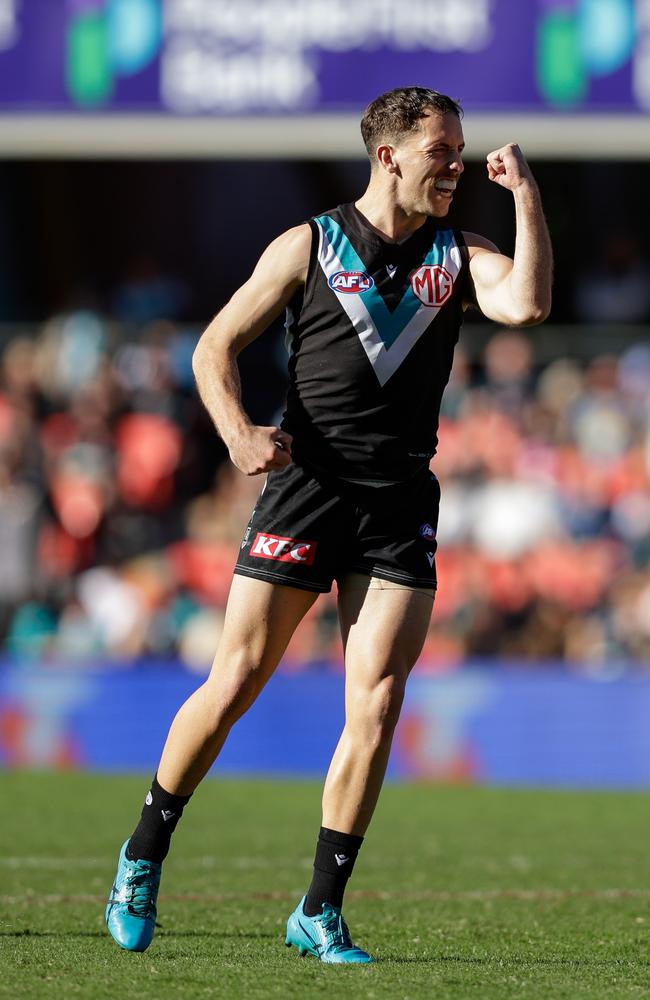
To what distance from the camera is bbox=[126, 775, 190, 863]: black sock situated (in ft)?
16.4

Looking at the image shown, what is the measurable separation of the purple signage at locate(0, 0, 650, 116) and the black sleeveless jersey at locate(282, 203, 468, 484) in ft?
23.7

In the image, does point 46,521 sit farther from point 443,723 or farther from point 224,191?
point 224,191

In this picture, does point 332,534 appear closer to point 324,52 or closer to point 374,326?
point 374,326

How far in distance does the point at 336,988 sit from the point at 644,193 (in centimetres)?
1405

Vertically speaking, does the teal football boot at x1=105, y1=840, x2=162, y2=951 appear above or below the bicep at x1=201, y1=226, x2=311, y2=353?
below

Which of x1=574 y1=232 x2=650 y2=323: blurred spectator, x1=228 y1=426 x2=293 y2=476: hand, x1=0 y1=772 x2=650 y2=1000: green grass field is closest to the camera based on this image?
x1=0 y1=772 x2=650 y2=1000: green grass field

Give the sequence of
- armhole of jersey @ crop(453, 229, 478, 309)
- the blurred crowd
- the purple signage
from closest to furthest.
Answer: armhole of jersey @ crop(453, 229, 478, 309), the purple signage, the blurred crowd

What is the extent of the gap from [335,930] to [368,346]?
1713mm

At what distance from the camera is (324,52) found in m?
11.9

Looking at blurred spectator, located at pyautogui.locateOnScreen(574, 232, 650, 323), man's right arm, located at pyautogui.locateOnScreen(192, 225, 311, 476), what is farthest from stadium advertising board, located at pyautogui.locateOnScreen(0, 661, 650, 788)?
man's right arm, located at pyautogui.locateOnScreen(192, 225, 311, 476)

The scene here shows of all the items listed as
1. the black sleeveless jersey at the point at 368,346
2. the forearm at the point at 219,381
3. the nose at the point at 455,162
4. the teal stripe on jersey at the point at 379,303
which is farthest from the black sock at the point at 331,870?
the nose at the point at 455,162

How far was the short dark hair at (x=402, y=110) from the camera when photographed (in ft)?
16.2

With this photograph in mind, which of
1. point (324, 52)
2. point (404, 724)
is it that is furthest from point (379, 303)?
point (324, 52)

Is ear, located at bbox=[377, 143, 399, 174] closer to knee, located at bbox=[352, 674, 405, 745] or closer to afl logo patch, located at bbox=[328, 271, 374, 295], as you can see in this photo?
afl logo patch, located at bbox=[328, 271, 374, 295]
